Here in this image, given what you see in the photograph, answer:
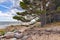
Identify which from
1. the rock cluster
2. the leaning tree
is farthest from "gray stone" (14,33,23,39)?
the leaning tree

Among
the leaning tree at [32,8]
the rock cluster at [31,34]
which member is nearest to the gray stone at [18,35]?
the rock cluster at [31,34]

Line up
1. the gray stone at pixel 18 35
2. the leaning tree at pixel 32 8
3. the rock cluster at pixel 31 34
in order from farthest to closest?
the leaning tree at pixel 32 8
the gray stone at pixel 18 35
the rock cluster at pixel 31 34

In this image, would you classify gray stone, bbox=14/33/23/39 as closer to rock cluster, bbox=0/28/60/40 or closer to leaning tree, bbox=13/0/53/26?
rock cluster, bbox=0/28/60/40

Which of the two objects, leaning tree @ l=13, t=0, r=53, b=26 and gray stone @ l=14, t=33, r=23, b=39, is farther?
leaning tree @ l=13, t=0, r=53, b=26

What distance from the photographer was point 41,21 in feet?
16.2

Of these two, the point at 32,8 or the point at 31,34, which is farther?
the point at 32,8

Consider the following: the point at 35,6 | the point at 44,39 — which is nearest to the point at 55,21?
the point at 35,6

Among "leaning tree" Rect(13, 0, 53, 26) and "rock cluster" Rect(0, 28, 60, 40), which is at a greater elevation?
"leaning tree" Rect(13, 0, 53, 26)

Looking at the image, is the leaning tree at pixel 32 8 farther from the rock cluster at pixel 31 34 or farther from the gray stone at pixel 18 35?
the gray stone at pixel 18 35

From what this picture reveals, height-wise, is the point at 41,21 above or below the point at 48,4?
below

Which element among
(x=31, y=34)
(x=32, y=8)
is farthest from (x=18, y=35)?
(x=32, y=8)

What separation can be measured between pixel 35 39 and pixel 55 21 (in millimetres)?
2252

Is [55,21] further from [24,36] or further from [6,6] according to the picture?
[6,6]

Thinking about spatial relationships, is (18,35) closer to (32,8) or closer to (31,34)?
(31,34)
